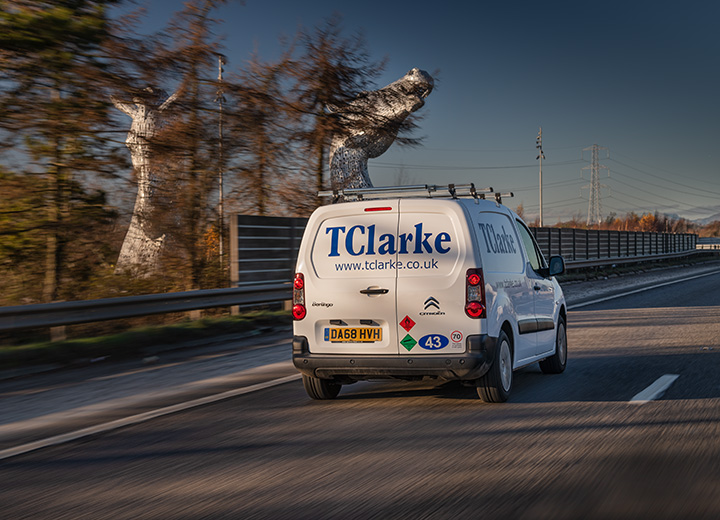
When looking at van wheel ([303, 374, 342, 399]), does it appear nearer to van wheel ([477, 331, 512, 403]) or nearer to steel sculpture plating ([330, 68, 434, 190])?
van wheel ([477, 331, 512, 403])

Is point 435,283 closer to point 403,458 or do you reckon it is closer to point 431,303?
point 431,303

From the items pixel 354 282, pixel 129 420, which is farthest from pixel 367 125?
pixel 129 420

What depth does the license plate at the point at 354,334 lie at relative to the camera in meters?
6.47

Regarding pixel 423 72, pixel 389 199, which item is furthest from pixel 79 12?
pixel 423 72

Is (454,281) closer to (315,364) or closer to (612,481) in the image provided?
(315,364)

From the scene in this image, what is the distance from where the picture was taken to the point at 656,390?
720cm

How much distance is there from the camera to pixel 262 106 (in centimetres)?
1593

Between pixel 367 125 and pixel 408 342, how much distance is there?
13.4 metres

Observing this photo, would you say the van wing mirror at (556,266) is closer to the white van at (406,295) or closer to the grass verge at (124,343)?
the white van at (406,295)

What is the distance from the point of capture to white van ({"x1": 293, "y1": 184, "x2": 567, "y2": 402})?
635 centimetres

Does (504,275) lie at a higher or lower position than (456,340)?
higher

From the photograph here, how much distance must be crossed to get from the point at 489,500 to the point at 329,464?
1.19 metres

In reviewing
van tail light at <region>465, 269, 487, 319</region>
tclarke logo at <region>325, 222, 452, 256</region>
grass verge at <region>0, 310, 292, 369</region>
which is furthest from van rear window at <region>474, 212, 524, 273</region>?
grass verge at <region>0, 310, 292, 369</region>

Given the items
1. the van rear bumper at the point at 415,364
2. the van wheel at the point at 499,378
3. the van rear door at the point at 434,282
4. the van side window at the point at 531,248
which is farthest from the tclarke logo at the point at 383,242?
the van side window at the point at 531,248
